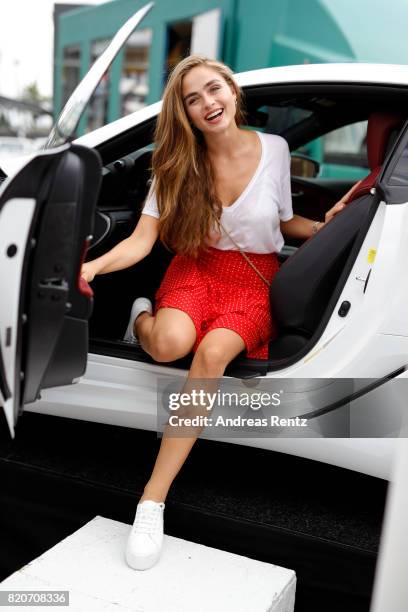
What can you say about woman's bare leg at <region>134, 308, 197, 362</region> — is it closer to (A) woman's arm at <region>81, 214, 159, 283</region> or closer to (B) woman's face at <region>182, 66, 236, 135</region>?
(A) woman's arm at <region>81, 214, 159, 283</region>

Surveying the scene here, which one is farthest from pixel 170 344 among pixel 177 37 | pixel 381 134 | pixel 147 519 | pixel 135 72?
pixel 135 72

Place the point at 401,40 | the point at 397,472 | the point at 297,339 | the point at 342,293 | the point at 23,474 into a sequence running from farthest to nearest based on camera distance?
the point at 401,40
the point at 23,474
the point at 297,339
the point at 342,293
the point at 397,472

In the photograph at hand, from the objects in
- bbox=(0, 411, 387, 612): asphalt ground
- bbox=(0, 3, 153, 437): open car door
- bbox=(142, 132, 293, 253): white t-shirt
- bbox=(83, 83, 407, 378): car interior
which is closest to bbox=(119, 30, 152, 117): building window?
bbox=(83, 83, 407, 378): car interior

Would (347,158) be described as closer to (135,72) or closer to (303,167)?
(303,167)

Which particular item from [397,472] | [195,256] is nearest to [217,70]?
[195,256]

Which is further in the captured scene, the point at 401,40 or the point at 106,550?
the point at 401,40

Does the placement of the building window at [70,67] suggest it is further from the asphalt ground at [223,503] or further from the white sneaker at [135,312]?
the asphalt ground at [223,503]

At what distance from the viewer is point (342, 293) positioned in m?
1.77

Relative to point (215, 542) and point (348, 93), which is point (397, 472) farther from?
point (348, 93)

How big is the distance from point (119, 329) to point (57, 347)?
2.64 ft

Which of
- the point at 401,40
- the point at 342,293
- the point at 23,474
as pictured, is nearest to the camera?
the point at 342,293

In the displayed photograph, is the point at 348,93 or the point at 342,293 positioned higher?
the point at 348,93

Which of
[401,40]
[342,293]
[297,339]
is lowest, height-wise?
[297,339]

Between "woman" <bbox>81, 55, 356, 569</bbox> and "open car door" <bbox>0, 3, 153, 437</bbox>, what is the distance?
39 centimetres
